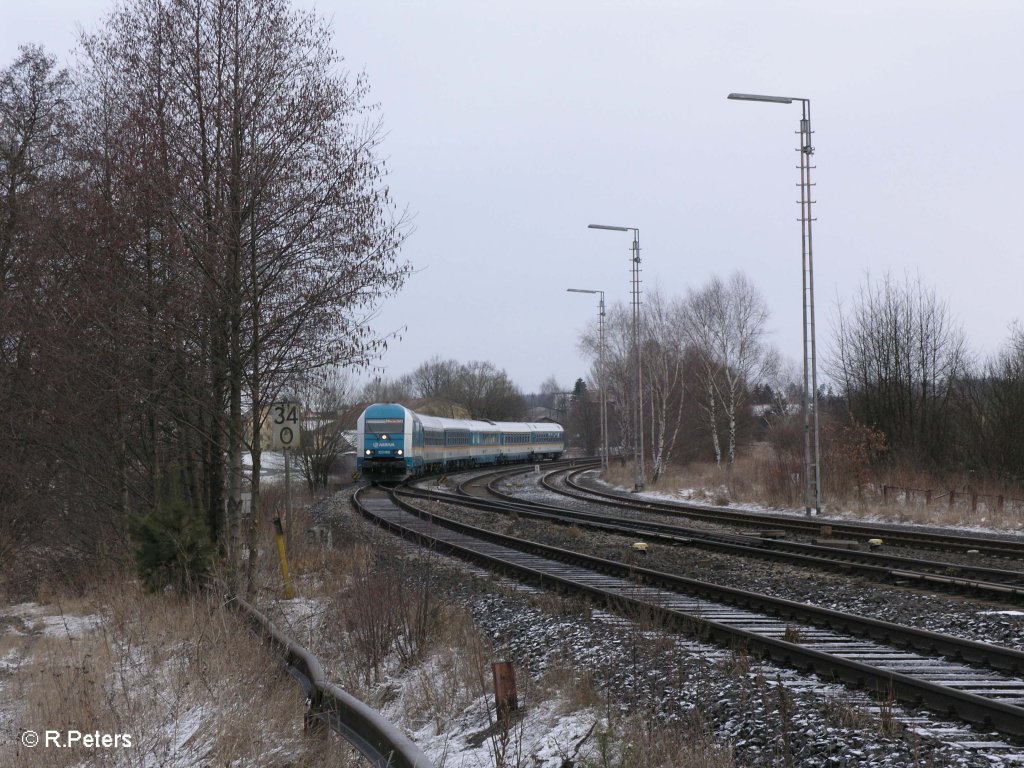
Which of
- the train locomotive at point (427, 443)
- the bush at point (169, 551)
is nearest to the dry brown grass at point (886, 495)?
the train locomotive at point (427, 443)

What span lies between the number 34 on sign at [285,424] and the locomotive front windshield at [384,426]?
28.9m

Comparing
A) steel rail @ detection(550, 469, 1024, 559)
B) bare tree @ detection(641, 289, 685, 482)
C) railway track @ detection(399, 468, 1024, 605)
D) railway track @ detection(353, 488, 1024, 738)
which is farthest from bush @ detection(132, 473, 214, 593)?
bare tree @ detection(641, 289, 685, 482)

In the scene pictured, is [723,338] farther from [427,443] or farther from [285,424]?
[285,424]

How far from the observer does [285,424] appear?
13617 mm

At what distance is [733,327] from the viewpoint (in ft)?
176

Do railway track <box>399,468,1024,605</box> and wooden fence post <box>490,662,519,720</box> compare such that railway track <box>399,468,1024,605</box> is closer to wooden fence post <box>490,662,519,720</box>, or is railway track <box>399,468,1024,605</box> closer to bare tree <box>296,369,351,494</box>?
wooden fence post <box>490,662,519,720</box>

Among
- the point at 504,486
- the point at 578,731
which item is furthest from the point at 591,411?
the point at 578,731

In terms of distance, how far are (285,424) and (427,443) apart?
114 feet

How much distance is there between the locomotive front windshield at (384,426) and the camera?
140 feet

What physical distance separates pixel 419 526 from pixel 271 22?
12518 millimetres

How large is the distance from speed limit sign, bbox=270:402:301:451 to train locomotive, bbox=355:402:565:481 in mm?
28846

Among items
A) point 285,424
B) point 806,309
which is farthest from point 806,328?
point 285,424

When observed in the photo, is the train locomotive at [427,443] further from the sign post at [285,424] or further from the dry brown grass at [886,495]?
the sign post at [285,424]

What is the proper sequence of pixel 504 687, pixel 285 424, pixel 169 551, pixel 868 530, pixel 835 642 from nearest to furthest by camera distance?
pixel 504 687 → pixel 835 642 → pixel 169 551 → pixel 285 424 → pixel 868 530
